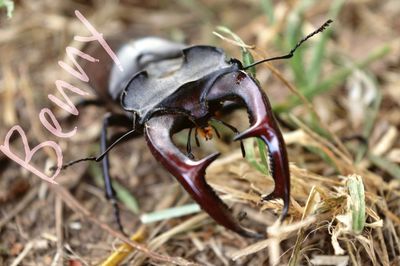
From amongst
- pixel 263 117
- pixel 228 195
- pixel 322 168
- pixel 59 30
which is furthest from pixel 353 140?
pixel 59 30

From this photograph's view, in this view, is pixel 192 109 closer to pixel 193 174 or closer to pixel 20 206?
pixel 193 174

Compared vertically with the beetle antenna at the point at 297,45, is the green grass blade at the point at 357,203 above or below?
below

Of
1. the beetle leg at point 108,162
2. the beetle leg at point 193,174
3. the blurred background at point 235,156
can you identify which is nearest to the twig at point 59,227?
the blurred background at point 235,156

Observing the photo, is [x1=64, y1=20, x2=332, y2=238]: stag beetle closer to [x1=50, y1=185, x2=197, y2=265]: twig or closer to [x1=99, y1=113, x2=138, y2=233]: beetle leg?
[x1=99, y1=113, x2=138, y2=233]: beetle leg

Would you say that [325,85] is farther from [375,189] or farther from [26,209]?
[26,209]

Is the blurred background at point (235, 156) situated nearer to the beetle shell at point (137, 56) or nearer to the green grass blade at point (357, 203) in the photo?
the green grass blade at point (357, 203)

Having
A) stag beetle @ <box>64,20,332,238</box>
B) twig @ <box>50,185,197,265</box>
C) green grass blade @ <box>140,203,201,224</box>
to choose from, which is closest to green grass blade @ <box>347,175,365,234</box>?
stag beetle @ <box>64,20,332,238</box>
